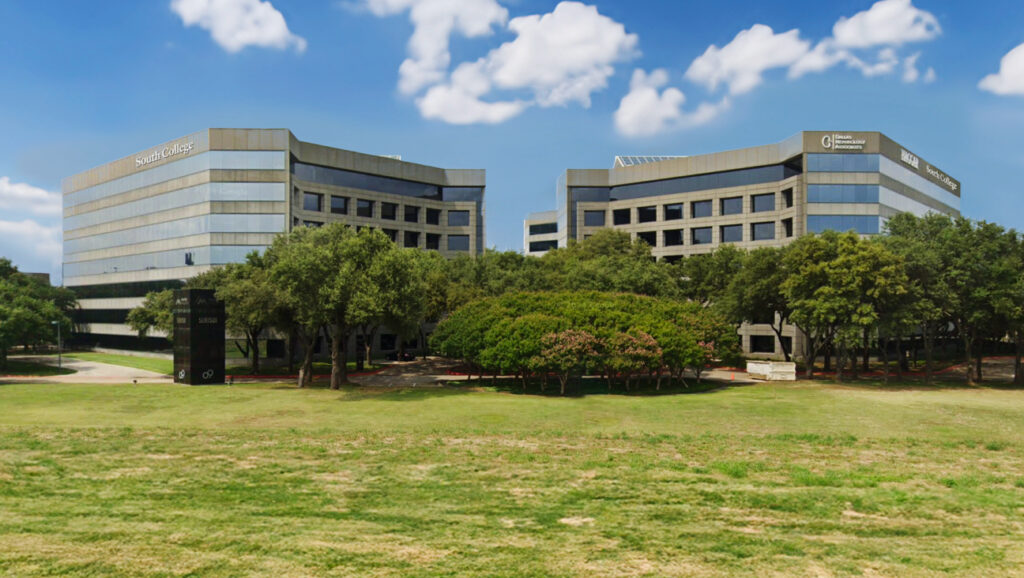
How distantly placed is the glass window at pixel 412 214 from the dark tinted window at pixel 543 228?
53626 mm

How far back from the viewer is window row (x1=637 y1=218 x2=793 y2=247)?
8394 centimetres

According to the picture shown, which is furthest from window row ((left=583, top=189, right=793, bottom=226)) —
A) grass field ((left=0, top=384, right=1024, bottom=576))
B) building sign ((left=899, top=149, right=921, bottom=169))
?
grass field ((left=0, top=384, right=1024, bottom=576))

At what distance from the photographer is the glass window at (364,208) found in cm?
8700

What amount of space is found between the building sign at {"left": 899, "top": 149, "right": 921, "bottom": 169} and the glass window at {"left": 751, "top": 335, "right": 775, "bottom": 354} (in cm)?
3098

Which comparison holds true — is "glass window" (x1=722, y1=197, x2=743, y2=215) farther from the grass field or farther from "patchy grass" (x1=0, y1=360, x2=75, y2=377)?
"patchy grass" (x1=0, y1=360, x2=75, y2=377)

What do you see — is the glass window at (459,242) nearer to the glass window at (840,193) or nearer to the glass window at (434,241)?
the glass window at (434,241)

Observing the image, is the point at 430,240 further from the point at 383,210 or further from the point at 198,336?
the point at 198,336

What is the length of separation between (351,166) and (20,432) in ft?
216

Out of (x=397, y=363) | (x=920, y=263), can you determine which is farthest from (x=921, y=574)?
(x=397, y=363)

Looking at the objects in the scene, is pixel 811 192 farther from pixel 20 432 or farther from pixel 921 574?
pixel 20 432

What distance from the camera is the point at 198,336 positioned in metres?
48.2

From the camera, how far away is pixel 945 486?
660 inches

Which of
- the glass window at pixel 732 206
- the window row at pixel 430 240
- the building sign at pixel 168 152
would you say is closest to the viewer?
the building sign at pixel 168 152

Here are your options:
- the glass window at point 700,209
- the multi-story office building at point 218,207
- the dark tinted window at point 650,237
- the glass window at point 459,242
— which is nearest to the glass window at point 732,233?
the glass window at point 700,209
